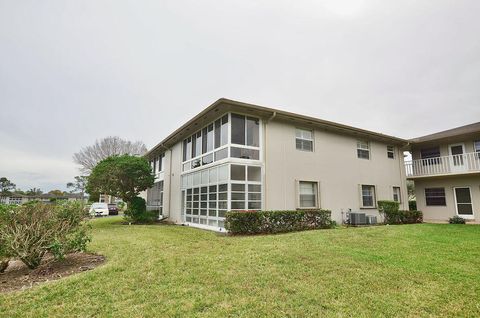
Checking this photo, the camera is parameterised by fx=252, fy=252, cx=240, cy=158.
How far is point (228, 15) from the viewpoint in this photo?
13.0 metres

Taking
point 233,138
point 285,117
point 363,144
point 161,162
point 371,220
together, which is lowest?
point 371,220

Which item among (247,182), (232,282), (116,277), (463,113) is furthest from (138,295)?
(463,113)

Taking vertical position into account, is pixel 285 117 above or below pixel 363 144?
above

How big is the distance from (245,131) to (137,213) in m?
10.1

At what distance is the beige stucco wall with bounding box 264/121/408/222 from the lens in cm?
1205

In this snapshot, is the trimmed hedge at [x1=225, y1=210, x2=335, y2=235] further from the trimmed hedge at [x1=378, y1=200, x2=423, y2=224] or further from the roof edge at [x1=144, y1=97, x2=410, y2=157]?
the trimmed hedge at [x1=378, y1=200, x2=423, y2=224]

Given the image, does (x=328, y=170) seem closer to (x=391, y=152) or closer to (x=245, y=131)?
(x=245, y=131)

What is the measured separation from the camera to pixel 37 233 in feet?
17.6

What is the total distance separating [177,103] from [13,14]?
41.5 feet

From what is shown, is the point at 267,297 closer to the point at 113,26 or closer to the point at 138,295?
the point at 138,295

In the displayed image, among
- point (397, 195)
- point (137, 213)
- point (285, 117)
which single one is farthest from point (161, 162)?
point (397, 195)

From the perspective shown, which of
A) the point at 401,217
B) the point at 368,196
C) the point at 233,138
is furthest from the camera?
the point at 368,196

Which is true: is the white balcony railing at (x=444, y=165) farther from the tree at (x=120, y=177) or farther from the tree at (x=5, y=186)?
the tree at (x=5, y=186)

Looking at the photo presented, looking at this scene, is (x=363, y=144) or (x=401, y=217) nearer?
(x=401, y=217)
